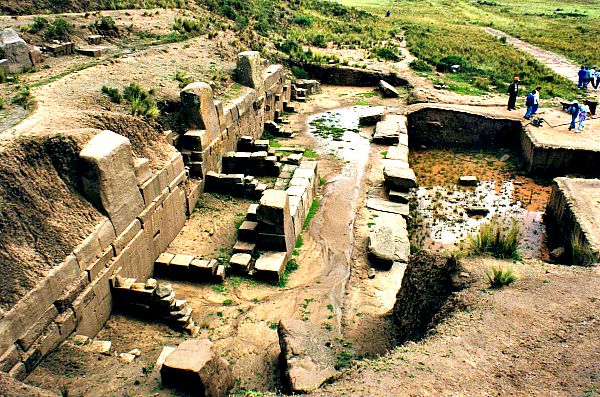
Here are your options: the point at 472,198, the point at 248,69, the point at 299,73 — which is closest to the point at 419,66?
the point at 299,73

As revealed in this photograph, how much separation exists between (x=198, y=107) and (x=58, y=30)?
8.80 meters

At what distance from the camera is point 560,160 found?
1703 centimetres

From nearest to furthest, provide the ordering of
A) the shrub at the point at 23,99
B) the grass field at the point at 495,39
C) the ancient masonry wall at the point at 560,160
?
the shrub at the point at 23,99 → the ancient masonry wall at the point at 560,160 → the grass field at the point at 495,39

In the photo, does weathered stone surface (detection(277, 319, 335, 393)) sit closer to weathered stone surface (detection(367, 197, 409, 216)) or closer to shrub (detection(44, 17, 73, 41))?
weathered stone surface (detection(367, 197, 409, 216))

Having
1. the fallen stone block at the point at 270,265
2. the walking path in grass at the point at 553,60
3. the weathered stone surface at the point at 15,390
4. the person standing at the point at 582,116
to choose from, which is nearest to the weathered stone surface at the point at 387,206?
the fallen stone block at the point at 270,265

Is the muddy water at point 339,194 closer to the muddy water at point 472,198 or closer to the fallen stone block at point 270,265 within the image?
the fallen stone block at point 270,265

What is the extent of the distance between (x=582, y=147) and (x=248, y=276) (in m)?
13.7

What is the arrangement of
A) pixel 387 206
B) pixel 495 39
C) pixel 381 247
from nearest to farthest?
pixel 381 247 < pixel 387 206 < pixel 495 39

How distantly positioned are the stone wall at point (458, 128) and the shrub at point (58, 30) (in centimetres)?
1539

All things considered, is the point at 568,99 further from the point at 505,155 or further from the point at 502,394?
the point at 502,394

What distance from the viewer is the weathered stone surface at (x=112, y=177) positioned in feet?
29.6

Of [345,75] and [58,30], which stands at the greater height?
[58,30]

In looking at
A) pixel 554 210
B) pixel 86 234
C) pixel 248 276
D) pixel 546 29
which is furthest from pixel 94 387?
pixel 546 29

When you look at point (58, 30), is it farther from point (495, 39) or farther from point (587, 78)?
point (495, 39)
